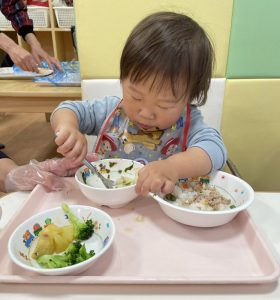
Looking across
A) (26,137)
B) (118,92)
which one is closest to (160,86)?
(118,92)

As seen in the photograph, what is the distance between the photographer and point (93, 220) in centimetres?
64

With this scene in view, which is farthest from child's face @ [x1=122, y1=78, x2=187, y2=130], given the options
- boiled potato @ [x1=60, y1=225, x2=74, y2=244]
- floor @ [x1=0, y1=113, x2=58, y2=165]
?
floor @ [x1=0, y1=113, x2=58, y2=165]

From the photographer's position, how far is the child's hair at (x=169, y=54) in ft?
2.51

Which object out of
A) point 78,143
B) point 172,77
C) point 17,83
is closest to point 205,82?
point 172,77

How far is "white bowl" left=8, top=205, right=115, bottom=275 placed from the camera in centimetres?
50

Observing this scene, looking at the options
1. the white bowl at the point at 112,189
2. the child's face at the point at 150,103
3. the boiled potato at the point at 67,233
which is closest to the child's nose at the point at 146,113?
the child's face at the point at 150,103

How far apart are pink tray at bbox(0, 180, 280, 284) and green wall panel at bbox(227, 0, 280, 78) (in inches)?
30.0

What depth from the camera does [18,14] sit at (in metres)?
1.92

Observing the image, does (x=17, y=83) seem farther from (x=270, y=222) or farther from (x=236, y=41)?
(x=270, y=222)

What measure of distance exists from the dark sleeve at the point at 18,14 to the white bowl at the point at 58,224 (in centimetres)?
165

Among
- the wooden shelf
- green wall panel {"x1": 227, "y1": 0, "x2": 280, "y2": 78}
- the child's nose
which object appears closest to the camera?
the child's nose

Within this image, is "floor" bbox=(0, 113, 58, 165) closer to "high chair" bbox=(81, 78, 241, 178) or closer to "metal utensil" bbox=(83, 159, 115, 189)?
"high chair" bbox=(81, 78, 241, 178)

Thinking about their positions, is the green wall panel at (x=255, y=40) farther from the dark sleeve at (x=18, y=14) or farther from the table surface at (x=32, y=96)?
the dark sleeve at (x=18, y=14)

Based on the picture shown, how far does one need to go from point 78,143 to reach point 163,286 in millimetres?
397
